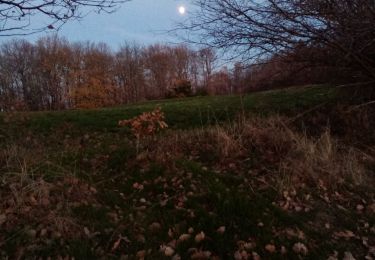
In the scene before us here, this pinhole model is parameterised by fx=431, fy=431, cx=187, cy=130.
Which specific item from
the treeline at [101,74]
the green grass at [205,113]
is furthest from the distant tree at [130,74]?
the green grass at [205,113]

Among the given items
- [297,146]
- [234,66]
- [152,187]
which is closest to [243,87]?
[234,66]

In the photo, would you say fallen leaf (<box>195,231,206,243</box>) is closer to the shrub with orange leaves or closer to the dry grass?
the dry grass

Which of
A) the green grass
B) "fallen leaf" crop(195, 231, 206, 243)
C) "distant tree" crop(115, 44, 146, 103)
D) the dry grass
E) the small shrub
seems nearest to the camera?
"fallen leaf" crop(195, 231, 206, 243)

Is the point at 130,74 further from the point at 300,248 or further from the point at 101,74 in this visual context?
the point at 300,248

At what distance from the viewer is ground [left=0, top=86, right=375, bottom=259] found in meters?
4.04

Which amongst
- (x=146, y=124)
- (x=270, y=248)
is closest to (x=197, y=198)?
(x=270, y=248)

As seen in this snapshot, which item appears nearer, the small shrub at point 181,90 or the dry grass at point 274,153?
the dry grass at point 274,153

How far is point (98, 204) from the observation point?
479 cm

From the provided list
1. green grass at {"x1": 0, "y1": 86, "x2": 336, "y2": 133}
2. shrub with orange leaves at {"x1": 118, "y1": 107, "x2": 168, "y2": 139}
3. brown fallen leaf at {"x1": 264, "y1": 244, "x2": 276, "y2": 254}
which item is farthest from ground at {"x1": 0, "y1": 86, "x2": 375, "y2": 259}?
green grass at {"x1": 0, "y1": 86, "x2": 336, "y2": 133}

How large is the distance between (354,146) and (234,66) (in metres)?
2.60

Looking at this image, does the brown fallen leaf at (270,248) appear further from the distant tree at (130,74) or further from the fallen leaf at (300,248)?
the distant tree at (130,74)

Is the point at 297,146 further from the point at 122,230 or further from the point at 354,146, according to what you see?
the point at 122,230

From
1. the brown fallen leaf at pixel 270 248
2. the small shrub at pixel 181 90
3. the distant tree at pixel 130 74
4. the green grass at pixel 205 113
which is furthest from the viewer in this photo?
the distant tree at pixel 130 74

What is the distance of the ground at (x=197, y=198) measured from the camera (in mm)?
4039
